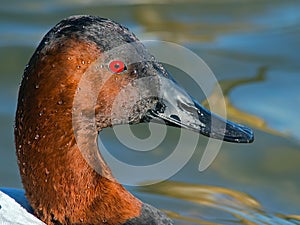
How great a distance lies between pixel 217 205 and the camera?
6.35 meters

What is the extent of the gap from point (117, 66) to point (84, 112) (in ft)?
0.94

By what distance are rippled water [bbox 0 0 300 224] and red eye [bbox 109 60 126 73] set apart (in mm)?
1446

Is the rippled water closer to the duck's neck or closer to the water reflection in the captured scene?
the water reflection

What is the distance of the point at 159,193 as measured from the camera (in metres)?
6.43

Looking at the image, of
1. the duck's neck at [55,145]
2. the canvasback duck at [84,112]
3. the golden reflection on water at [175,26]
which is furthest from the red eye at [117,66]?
the golden reflection on water at [175,26]

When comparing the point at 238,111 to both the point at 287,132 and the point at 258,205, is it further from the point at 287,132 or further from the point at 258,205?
the point at 258,205

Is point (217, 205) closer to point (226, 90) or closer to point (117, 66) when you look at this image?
point (226, 90)

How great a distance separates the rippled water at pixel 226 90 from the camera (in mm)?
6402

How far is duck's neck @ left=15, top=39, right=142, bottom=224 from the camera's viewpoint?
487cm

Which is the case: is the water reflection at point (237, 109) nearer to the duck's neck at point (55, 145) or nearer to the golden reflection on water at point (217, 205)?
the golden reflection on water at point (217, 205)

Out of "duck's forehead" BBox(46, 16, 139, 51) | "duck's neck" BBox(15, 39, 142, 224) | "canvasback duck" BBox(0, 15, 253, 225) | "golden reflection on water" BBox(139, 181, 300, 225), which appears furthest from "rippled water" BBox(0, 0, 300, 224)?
"duck's forehead" BBox(46, 16, 139, 51)

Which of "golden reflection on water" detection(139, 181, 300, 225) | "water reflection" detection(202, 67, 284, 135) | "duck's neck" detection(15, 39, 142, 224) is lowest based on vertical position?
"duck's neck" detection(15, 39, 142, 224)

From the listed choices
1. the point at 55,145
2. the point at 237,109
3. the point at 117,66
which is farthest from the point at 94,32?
the point at 237,109

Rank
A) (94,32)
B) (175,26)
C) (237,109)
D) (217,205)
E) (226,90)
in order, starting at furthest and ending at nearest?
(175,26)
(226,90)
(237,109)
(217,205)
(94,32)
